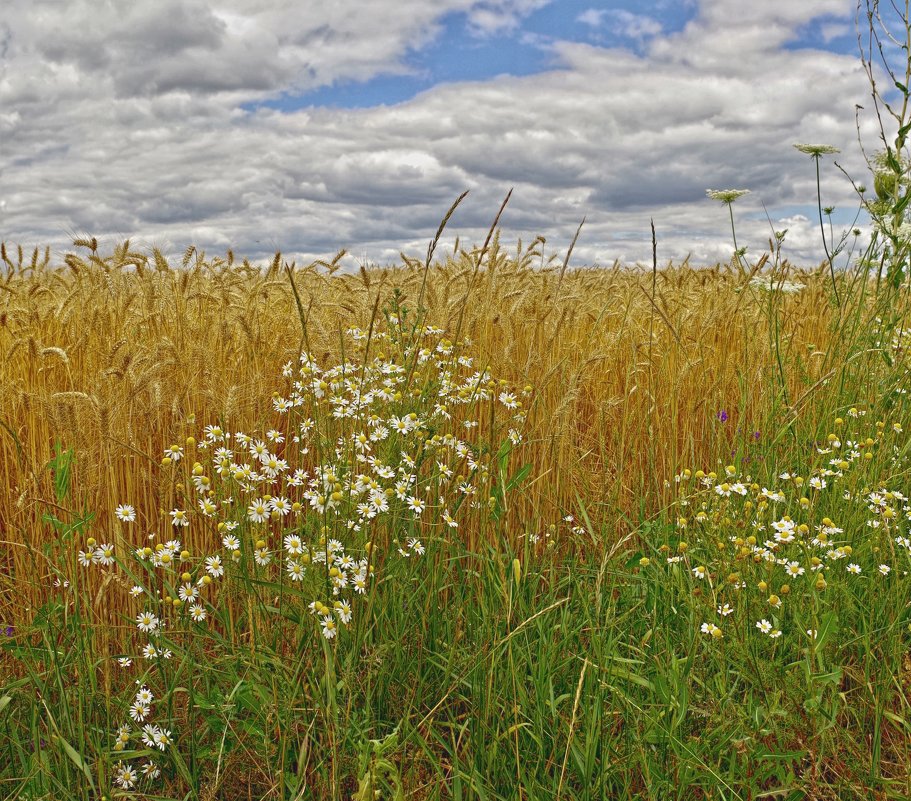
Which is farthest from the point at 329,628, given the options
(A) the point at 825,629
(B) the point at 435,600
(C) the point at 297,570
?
(A) the point at 825,629

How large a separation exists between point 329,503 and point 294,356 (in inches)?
48.2

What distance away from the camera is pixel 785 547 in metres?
2.35

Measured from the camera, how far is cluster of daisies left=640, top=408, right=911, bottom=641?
6.49ft

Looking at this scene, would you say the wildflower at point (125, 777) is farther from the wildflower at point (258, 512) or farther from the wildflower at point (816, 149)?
the wildflower at point (816, 149)

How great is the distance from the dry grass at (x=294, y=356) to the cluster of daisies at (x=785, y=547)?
373 millimetres

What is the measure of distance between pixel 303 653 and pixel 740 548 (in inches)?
47.3

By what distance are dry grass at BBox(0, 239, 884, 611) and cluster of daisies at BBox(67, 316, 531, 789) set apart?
18 cm

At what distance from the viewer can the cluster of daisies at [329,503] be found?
6.18 feet

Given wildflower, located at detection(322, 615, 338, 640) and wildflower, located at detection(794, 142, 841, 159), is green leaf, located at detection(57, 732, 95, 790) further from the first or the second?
wildflower, located at detection(794, 142, 841, 159)

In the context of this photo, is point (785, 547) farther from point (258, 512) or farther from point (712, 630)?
point (258, 512)

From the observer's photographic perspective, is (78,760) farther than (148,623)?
No

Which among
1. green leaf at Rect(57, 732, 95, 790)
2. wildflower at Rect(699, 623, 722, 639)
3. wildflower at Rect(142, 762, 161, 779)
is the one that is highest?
wildflower at Rect(699, 623, 722, 639)

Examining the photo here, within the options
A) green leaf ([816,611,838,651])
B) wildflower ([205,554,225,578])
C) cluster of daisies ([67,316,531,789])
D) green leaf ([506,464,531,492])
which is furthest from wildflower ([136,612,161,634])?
green leaf ([816,611,838,651])

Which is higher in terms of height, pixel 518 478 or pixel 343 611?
pixel 518 478
